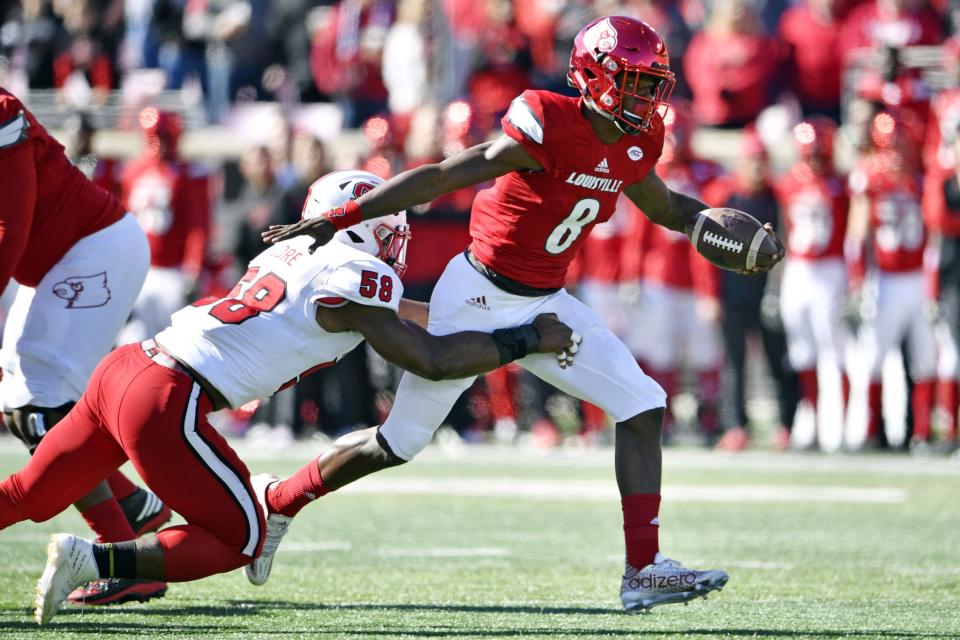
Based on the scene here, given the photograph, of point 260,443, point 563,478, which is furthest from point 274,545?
point 260,443

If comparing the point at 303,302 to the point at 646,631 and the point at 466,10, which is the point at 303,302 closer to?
the point at 646,631

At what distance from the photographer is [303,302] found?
179 inches

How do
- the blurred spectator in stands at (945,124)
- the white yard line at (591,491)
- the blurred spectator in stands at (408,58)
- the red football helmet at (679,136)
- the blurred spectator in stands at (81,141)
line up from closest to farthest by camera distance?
the white yard line at (591,491) → the blurred spectator in stands at (81,141) → the blurred spectator in stands at (945,124) → the red football helmet at (679,136) → the blurred spectator in stands at (408,58)

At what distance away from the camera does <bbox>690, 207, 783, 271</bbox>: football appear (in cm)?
511

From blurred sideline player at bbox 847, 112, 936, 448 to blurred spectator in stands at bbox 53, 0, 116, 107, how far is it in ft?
21.8

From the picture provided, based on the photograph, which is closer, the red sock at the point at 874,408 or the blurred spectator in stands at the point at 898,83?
the red sock at the point at 874,408

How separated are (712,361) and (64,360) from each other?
6.93 meters

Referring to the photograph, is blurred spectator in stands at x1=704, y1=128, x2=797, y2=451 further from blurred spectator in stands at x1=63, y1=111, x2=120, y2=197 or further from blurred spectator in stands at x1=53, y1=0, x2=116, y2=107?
blurred spectator in stands at x1=53, y1=0, x2=116, y2=107

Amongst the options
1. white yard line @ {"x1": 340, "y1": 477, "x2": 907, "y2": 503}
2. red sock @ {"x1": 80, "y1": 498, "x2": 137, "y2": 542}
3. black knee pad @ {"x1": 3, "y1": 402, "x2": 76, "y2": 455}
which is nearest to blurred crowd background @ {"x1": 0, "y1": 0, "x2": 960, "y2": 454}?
white yard line @ {"x1": 340, "y1": 477, "x2": 907, "y2": 503}

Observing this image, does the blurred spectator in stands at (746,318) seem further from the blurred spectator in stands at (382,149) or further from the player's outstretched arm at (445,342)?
the player's outstretched arm at (445,342)

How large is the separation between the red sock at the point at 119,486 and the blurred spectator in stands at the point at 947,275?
6487mm

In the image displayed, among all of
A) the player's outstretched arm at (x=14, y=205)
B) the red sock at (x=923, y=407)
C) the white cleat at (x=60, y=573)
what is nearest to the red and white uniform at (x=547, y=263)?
the white cleat at (x=60, y=573)

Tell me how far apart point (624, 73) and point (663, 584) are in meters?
1.58

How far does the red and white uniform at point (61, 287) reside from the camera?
508cm
